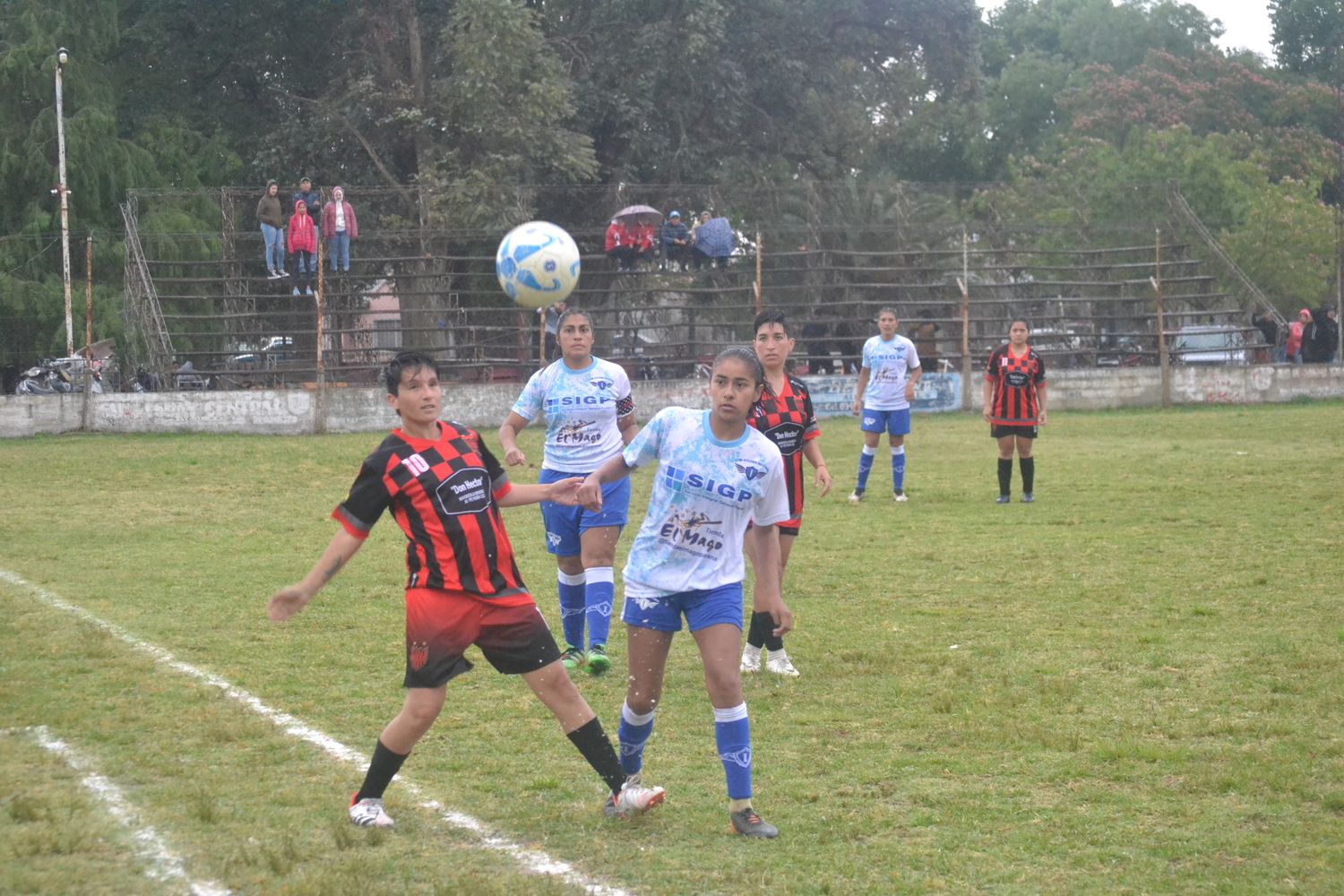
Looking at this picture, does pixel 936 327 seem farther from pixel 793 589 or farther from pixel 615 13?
pixel 793 589

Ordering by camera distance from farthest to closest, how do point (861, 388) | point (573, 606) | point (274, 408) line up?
1. point (274, 408)
2. point (861, 388)
3. point (573, 606)

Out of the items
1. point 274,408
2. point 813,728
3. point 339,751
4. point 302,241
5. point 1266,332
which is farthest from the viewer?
point 1266,332

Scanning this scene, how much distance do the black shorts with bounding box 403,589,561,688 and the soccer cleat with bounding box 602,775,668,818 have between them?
60 centimetres

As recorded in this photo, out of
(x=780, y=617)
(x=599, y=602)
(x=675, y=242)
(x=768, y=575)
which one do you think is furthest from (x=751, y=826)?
(x=675, y=242)

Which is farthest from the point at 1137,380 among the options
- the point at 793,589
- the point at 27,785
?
the point at 27,785

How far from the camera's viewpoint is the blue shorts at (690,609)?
225 inches

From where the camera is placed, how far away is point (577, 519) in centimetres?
866

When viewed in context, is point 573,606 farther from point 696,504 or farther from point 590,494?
point 696,504

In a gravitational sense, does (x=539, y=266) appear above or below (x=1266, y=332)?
above

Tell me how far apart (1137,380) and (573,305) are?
11.5 meters

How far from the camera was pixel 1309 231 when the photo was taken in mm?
41281

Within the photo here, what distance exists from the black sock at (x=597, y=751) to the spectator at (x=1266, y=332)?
28.8m

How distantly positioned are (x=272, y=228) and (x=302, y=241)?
2.56 ft

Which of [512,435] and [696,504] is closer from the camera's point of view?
[696,504]
